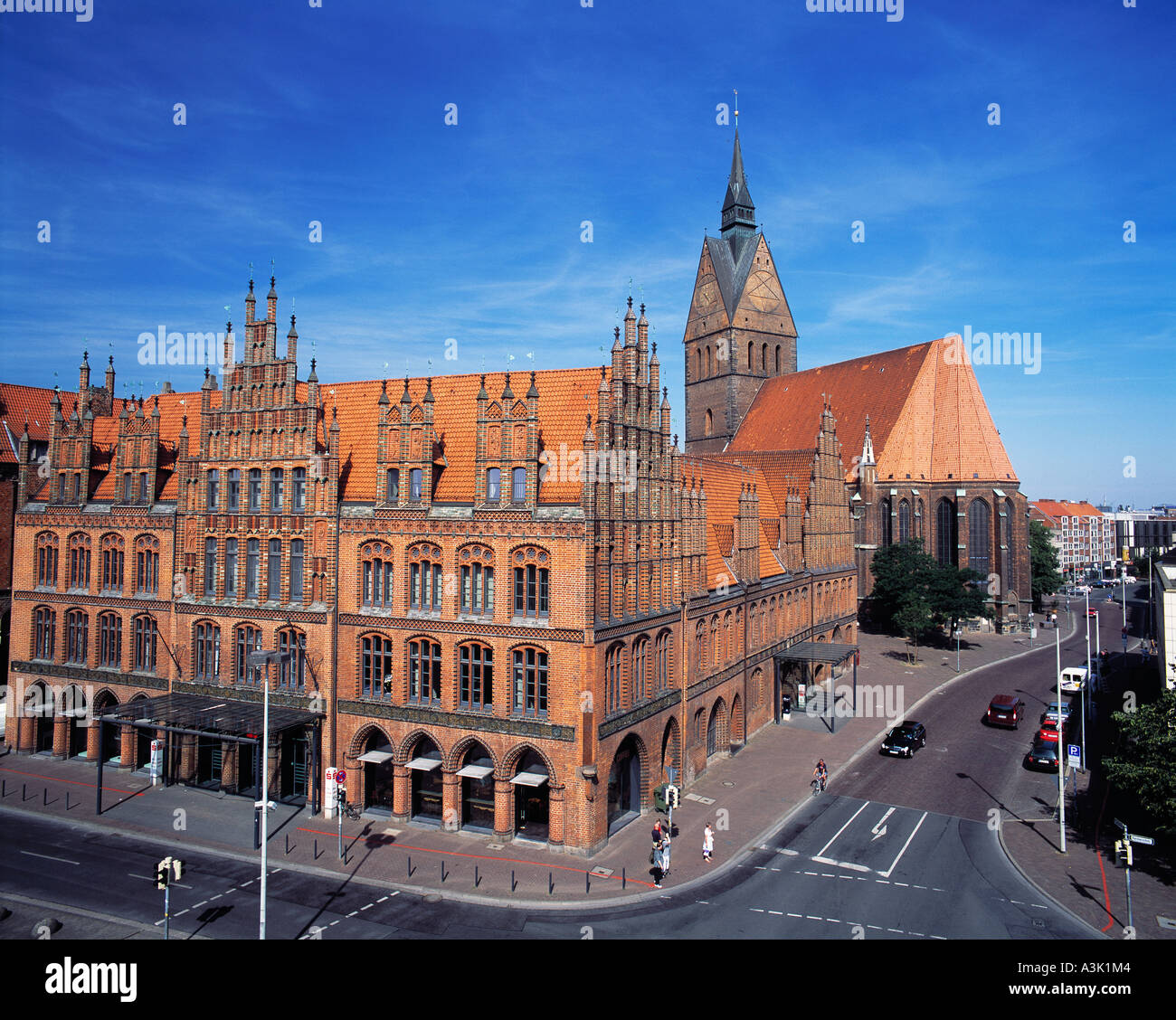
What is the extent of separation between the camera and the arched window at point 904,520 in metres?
84.3

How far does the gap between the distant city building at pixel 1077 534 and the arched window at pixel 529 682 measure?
169424 millimetres

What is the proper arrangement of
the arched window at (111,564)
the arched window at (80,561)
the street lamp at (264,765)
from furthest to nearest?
the arched window at (80,561)
the arched window at (111,564)
the street lamp at (264,765)

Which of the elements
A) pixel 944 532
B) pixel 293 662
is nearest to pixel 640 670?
pixel 293 662

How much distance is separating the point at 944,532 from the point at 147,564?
73924 millimetres

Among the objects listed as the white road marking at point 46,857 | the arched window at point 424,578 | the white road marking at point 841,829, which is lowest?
the white road marking at point 841,829

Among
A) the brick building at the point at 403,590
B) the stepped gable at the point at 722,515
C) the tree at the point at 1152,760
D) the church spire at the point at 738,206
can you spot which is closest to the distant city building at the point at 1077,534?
the church spire at the point at 738,206

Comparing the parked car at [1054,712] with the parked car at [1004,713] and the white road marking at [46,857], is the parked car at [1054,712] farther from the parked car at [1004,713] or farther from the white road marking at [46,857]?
the white road marking at [46,857]

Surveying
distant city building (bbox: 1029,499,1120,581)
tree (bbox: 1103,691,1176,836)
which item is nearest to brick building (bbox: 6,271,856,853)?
tree (bbox: 1103,691,1176,836)

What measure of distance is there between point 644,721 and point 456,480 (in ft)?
39.0

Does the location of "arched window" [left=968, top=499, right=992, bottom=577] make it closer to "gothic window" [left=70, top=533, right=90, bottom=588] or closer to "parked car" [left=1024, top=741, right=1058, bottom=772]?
"parked car" [left=1024, top=741, right=1058, bottom=772]

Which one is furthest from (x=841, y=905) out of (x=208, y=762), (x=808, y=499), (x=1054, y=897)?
(x=808, y=499)

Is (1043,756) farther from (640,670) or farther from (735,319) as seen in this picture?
(735,319)

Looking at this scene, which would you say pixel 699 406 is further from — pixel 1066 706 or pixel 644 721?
pixel 644 721

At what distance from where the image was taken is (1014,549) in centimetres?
8138
